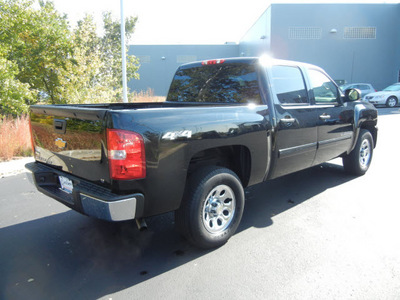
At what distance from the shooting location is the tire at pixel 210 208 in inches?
113

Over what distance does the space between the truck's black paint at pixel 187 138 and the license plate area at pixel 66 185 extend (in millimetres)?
55

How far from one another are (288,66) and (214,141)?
1.86 metres

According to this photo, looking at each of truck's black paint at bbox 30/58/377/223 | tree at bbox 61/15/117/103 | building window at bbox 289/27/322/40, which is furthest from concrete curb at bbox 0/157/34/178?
building window at bbox 289/27/322/40

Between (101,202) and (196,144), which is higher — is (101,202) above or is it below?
below

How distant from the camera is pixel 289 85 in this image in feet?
13.1

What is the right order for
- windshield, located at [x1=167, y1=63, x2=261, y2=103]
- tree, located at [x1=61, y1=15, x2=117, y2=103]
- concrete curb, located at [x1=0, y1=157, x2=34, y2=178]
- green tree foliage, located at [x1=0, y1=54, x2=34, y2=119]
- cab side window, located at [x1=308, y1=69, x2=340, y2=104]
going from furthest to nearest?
tree, located at [x1=61, y1=15, x2=117, y2=103] < green tree foliage, located at [x1=0, y1=54, x2=34, y2=119] < concrete curb, located at [x1=0, y1=157, x2=34, y2=178] < cab side window, located at [x1=308, y1=69, x2=340, y2=104] < windshield, located at [x1=167, y1=63, x2=261, y2=103]

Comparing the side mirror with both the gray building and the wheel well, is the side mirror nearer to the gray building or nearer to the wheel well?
the wheel well

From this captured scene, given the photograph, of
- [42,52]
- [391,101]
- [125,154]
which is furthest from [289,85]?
[391,101]

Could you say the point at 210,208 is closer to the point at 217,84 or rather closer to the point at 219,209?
the point at 219,209

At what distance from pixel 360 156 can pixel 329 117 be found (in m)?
1.60

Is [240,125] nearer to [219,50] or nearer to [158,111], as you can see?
[158,111]

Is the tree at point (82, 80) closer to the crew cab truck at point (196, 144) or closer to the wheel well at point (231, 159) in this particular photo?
the crew cab truck at point (196, 144)

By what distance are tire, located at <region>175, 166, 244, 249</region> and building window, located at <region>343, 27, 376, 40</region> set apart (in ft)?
102

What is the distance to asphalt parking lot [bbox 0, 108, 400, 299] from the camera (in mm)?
2473
